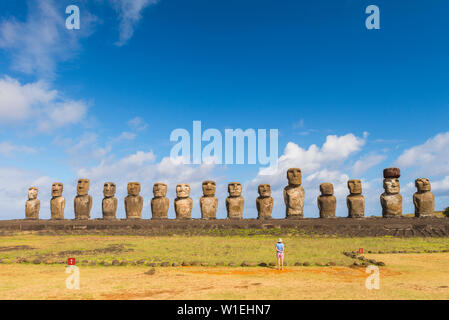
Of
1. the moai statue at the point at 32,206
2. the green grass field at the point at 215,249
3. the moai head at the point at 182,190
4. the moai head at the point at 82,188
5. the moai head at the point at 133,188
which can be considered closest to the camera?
the green grass field at the point at 215,249

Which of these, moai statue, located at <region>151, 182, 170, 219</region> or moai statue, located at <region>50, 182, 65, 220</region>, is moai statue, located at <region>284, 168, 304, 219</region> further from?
moai statue, located at <region>50, 182, 65, 220</region>

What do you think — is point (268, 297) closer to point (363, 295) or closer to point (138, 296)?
point (363, 295)

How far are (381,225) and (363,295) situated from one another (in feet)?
47.7

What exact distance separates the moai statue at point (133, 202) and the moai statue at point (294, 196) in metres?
10.2

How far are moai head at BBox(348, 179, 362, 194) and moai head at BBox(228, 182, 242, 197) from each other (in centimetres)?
721

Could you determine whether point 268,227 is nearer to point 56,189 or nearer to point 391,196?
point 391,196

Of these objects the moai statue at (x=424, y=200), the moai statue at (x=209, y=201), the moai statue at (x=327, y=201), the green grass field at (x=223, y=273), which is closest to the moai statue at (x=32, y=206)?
the green grass field at (x=223, y=273)

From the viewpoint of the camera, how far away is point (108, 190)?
26891mm

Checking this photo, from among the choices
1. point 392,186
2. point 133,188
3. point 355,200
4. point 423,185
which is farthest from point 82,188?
point 423,185

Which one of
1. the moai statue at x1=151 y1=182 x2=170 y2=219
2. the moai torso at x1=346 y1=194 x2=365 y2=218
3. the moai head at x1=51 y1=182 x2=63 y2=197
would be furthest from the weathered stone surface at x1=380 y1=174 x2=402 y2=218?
the moai head at x1=51 y1=182 x2=63 y2=197

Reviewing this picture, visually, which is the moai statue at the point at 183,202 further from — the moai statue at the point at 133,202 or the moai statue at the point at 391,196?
the moai statue at the point at 391,196

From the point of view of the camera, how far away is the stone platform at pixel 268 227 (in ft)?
66.4

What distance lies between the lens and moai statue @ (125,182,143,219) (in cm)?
2648

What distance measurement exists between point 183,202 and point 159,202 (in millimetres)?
1724
